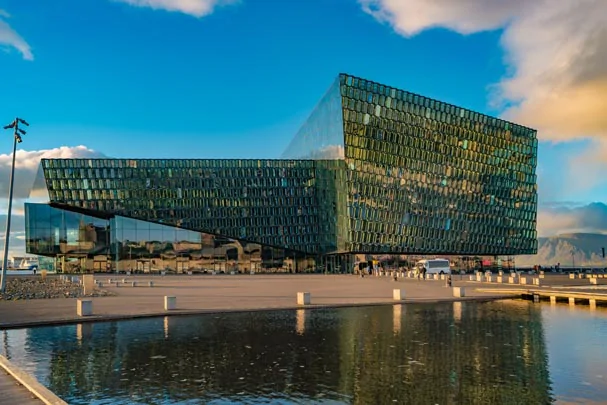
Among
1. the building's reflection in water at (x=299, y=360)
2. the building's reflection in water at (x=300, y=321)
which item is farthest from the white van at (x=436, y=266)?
the building's reflection in water at (x=299, y=360)

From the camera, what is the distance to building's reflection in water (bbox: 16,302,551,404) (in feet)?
38.3

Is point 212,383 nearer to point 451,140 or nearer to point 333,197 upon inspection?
point 333,197

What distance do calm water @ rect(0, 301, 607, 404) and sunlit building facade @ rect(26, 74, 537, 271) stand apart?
6190 centimetres

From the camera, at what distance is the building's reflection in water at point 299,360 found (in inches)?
459

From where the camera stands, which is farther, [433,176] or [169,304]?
[433,176]

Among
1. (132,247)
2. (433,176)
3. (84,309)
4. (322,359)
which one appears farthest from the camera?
(433,176)

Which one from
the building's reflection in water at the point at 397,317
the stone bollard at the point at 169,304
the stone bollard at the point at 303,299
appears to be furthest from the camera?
the stone bollard at the point at 303,299

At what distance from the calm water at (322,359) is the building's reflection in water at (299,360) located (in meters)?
0.03

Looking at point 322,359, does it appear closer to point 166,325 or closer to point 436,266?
→ point 166,325

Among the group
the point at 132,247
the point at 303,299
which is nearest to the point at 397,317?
the point at 303,299

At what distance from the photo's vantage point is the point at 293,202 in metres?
95.5

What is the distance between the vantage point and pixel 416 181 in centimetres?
8925

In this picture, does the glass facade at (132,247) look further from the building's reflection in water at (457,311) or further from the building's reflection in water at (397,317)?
the building's reflection in water at (397,317)

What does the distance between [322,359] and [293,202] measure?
80456mm
